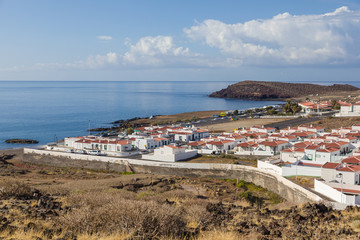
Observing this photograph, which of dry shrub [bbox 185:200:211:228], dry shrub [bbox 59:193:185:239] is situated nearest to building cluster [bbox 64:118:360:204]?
dry shrub [bbox 185:200:211:228]

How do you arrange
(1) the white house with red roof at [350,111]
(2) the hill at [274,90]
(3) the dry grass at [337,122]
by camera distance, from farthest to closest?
(2) the hill at [274,90] < (1) the white house with red roof at [350,111] < (3) the dry grass at [337,122]

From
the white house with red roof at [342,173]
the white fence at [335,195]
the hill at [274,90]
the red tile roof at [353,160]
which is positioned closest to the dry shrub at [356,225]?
the white fence at [335,195]

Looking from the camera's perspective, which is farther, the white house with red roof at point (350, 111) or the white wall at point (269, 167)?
the white house with red roof at point (350, 111)

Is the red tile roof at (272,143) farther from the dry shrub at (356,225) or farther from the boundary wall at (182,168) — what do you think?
the dry shrub at (356,225)

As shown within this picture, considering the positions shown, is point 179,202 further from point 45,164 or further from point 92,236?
point 45,164

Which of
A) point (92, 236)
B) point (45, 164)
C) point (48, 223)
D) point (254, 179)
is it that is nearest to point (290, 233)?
point (92, 236)

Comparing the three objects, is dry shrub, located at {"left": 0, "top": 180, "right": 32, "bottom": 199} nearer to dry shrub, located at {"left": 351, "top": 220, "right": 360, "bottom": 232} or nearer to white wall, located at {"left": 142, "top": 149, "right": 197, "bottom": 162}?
dry shrub, located at {"left": 351, "top": 220, "right": 360, "bottom": 232}
